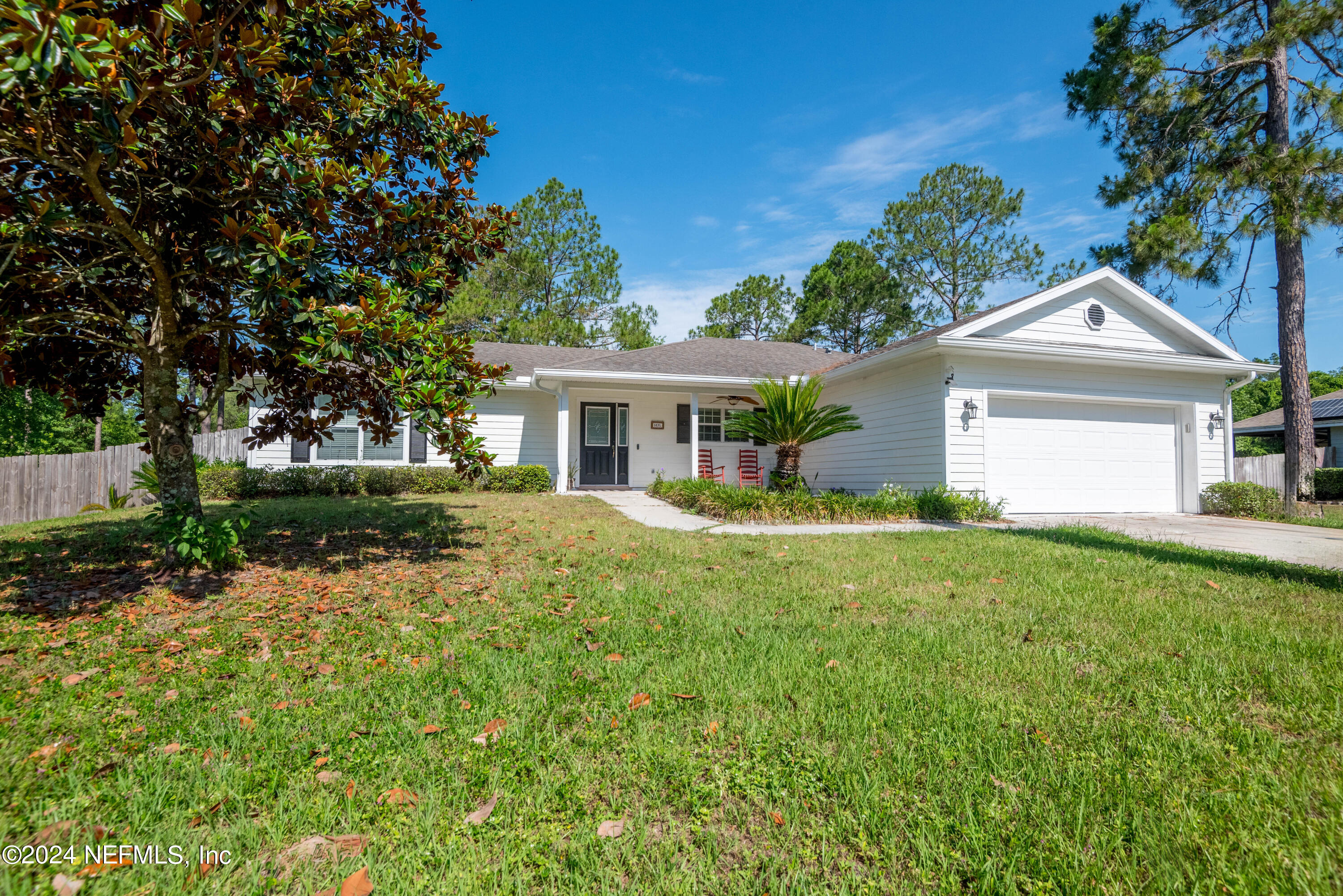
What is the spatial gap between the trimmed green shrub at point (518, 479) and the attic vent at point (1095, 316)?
11.4 m

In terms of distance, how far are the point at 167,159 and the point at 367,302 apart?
200 cm

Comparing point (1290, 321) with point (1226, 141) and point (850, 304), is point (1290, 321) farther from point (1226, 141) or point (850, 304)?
point (850, 304)

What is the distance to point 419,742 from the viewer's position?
2.26 m

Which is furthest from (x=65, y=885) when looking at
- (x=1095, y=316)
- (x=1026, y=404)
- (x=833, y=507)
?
(x=1095, y=316)

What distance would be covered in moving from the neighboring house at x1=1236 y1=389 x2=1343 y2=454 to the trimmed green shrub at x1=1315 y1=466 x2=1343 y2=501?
446 centimetres

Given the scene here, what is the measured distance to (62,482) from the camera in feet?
34.4

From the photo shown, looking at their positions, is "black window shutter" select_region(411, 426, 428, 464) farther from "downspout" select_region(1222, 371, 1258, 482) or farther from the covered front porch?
"downspout" select_region(1222, 371, 1258, 482)

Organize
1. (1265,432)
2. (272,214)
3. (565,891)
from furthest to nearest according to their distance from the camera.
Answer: (1265,432) → (272,214) → (565,891)

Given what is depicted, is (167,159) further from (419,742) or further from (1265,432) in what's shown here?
(1265,432)


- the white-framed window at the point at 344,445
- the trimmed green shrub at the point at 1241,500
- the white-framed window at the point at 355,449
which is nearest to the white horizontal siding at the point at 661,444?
the white-framed window at the point at 355,449

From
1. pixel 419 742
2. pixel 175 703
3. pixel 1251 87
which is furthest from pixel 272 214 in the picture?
pixel 1251 87

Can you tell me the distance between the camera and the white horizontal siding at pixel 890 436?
33.3ft

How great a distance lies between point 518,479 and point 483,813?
11613mm

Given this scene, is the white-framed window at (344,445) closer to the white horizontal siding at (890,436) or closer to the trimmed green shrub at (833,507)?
the trimmed green shrub at (833,507)
